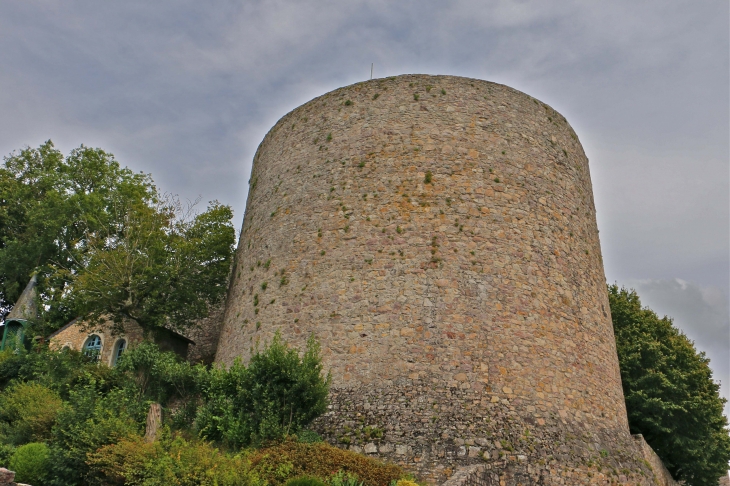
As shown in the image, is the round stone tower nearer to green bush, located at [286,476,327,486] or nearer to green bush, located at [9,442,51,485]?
green bush, located at [286,476,327,486]

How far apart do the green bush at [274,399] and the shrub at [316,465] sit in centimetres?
91

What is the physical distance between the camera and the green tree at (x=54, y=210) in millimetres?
24781

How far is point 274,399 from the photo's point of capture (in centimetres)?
1385

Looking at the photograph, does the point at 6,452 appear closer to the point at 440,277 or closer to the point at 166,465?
the point at 166,465

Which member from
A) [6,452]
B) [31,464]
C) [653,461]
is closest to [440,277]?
[653,461]

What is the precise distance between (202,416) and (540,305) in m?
8.35

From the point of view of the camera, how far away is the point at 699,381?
2066 cm

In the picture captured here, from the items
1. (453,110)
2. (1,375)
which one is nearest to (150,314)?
(1,375)

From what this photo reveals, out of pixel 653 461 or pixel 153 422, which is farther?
pixel 653 461

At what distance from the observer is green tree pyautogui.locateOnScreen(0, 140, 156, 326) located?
2478 cm

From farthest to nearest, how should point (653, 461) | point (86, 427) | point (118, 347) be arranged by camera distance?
1. point (118, 347)
2. point (653, 461)
3. point (86, 427)

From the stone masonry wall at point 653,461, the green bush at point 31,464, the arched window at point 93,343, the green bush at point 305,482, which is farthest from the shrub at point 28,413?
the stone masonry wall at point 653,461

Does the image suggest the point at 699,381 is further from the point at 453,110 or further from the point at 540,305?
the point at 453,110

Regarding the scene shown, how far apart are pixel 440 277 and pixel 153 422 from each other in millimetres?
7422
